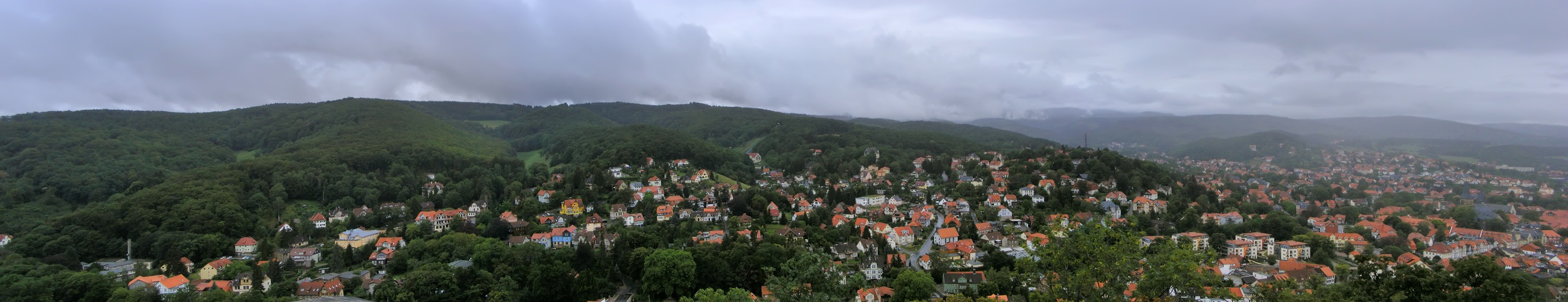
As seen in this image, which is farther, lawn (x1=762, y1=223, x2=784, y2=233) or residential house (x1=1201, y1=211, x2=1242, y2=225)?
residential house (x1=1201, y1=211, x2=1242, y2=225)

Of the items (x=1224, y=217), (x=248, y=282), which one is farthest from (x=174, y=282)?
(x=1224, y=217)

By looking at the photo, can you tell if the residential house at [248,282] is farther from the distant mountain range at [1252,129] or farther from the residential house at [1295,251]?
the distant mountain range at [1252,129]

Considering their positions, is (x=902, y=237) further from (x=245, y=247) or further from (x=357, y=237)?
(x=245, y=247)

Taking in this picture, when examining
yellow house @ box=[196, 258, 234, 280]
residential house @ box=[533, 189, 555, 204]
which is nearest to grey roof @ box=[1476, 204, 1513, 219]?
residential house @ box=[533, 189, 555, 204]

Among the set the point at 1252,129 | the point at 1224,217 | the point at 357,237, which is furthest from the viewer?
the point at 1252,129

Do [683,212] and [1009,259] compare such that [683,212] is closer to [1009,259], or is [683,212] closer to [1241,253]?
[1009,259]

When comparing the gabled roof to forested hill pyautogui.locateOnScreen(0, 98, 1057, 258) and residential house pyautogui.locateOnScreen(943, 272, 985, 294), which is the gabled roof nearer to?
forested hill pyautogui.locateOnScreen(0, 98, 1057, 258)
